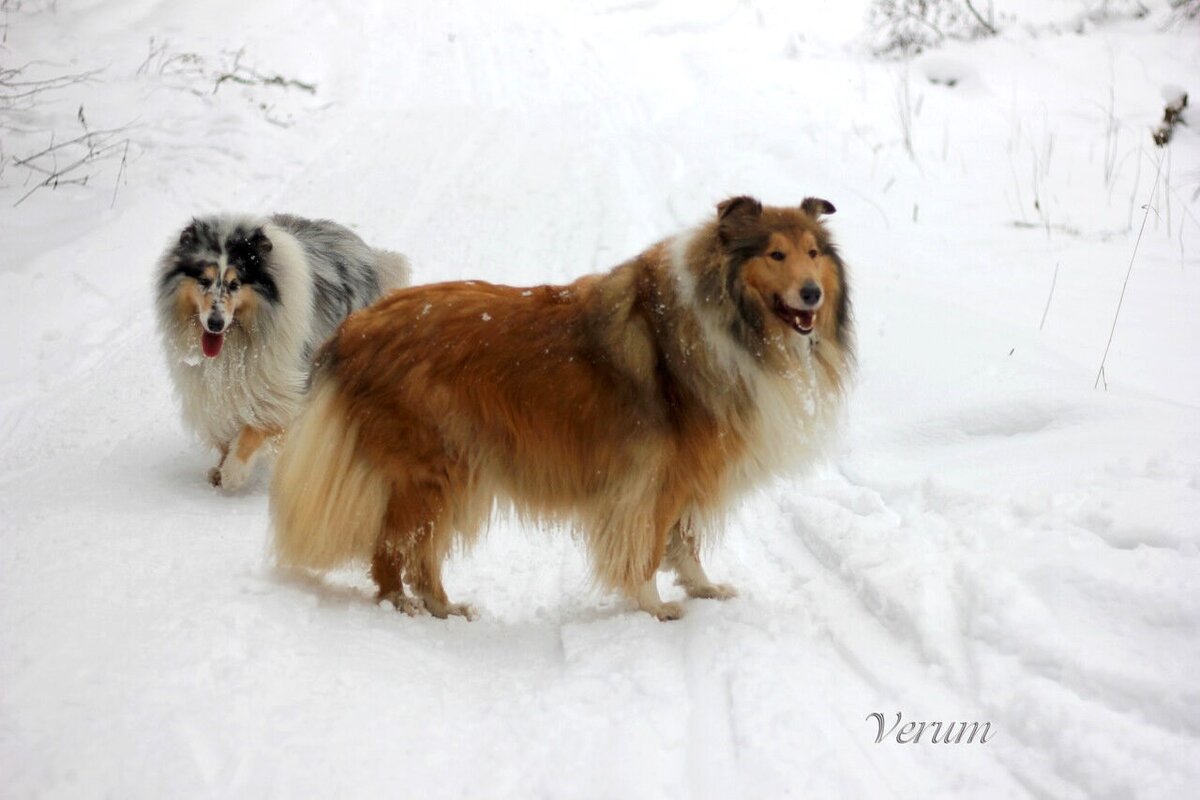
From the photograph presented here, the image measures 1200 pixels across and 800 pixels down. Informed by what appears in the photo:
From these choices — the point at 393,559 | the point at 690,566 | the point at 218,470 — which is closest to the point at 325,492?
the point at 393,559

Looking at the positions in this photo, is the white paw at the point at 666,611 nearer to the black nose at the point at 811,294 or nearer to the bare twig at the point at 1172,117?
the black nose at the point at 811,294

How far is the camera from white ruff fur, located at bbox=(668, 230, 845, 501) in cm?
354

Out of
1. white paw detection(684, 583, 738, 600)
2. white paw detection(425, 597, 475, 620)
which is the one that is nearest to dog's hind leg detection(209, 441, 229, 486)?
white paw detection(425, 597, 475, 620)

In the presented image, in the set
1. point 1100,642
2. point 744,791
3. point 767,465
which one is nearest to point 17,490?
point 767,465

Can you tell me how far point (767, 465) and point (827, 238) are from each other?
93cm

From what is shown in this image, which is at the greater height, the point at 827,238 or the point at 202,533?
the point at 827,238

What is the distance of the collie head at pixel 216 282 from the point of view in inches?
202

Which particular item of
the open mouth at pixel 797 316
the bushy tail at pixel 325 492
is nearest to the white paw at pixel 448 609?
the bushy tail at pixel 325 492

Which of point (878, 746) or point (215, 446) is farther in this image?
point (215, 446)

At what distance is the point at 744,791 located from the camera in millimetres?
2529

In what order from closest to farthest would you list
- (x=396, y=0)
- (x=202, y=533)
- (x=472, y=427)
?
(x=472, y=427) < (x=202, y=533) < (x=396, y=0)

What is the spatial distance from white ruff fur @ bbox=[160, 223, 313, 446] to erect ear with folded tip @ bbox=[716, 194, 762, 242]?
2.92 m

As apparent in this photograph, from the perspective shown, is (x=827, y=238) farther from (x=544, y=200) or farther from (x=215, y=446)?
(x=544, y=200)

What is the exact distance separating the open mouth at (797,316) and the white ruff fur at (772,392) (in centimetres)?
10
